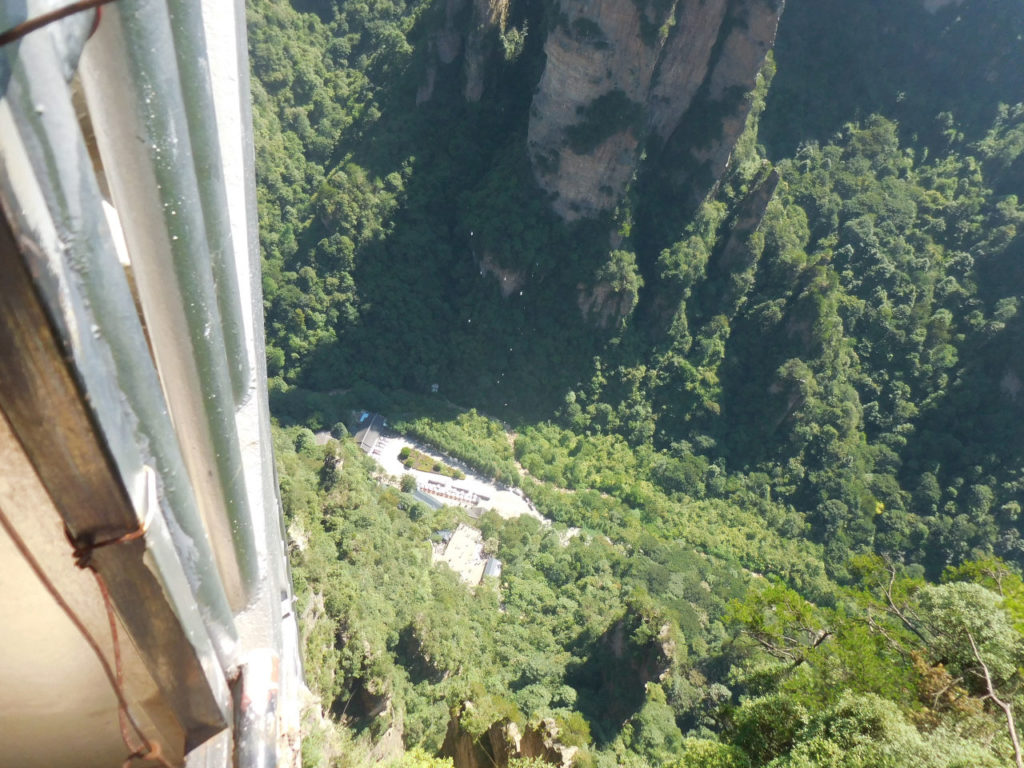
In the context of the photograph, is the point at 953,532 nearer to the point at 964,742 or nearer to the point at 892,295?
the point at 892,295

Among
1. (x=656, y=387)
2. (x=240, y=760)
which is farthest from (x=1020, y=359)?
(x=240, y=760)

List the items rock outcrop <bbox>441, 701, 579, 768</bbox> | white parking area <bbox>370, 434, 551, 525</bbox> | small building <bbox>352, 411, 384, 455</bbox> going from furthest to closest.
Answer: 1. small building <bbox>352, 411, 384, 455</bbox>
2. white parking area <bbox>370, 434, 551, 525</bbox>
3. rock outcrop <bbox>441, 701, 579, 768</bbox>

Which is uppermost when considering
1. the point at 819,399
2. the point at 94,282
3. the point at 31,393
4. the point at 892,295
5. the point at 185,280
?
the point at 892,295

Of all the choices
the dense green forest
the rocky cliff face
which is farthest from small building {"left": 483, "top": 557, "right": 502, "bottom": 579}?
the rocky cliff face

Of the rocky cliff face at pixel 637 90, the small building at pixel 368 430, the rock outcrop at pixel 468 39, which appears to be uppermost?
the rock outcrop at pixel 468 39

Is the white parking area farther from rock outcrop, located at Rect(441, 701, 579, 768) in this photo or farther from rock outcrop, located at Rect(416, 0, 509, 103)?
rock outcrop, located at Rect(416, 0, 509, 103)

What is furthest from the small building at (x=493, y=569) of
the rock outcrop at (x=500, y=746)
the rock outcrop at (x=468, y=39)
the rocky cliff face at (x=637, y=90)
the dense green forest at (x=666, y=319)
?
the rock outcrop at (x=468, y=39)

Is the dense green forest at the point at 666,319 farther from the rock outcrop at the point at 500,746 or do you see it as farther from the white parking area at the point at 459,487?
the rock outcrop at the point at 500,746
